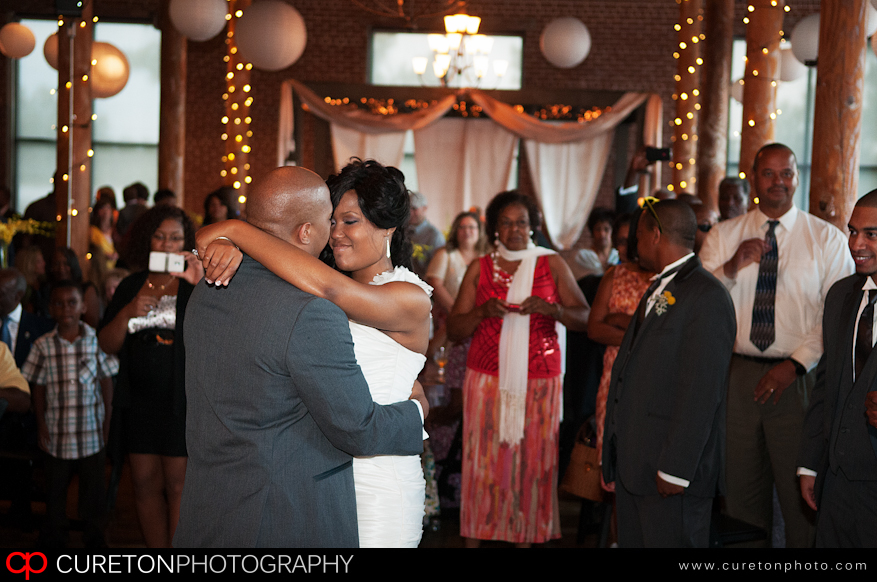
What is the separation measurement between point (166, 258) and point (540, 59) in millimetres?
9822

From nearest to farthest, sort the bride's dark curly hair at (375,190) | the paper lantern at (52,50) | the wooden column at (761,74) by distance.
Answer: the bride's dark curly hair at (375,190) < the wooden column at (761,74) < the paper lantern at (52,50)

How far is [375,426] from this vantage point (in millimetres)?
1802

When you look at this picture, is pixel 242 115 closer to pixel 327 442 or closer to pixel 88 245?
pixel 88 245

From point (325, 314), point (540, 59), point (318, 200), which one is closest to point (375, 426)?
point (325, 314)

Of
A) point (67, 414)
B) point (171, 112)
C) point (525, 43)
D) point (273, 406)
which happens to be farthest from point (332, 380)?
point (525, 43)

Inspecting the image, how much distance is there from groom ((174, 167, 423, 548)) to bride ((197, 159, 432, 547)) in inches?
7.6

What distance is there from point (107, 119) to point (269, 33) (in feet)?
23.4

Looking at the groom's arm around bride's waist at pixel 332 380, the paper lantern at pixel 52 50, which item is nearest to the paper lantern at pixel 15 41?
the paper lantern at pixel 52 50

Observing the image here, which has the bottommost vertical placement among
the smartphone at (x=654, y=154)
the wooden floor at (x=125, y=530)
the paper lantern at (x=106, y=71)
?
the wooden floor at (x=125, y=530)

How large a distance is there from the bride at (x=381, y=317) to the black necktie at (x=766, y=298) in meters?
1.99

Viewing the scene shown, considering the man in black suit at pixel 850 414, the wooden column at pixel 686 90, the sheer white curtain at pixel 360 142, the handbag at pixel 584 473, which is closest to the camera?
the man in black suit at pixel 850 414

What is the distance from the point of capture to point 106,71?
23.7 ft

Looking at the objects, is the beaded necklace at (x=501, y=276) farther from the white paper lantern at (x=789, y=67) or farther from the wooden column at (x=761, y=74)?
the white paper lantern at (x=789, y=67)

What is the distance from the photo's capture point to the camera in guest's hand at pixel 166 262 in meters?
3.36
